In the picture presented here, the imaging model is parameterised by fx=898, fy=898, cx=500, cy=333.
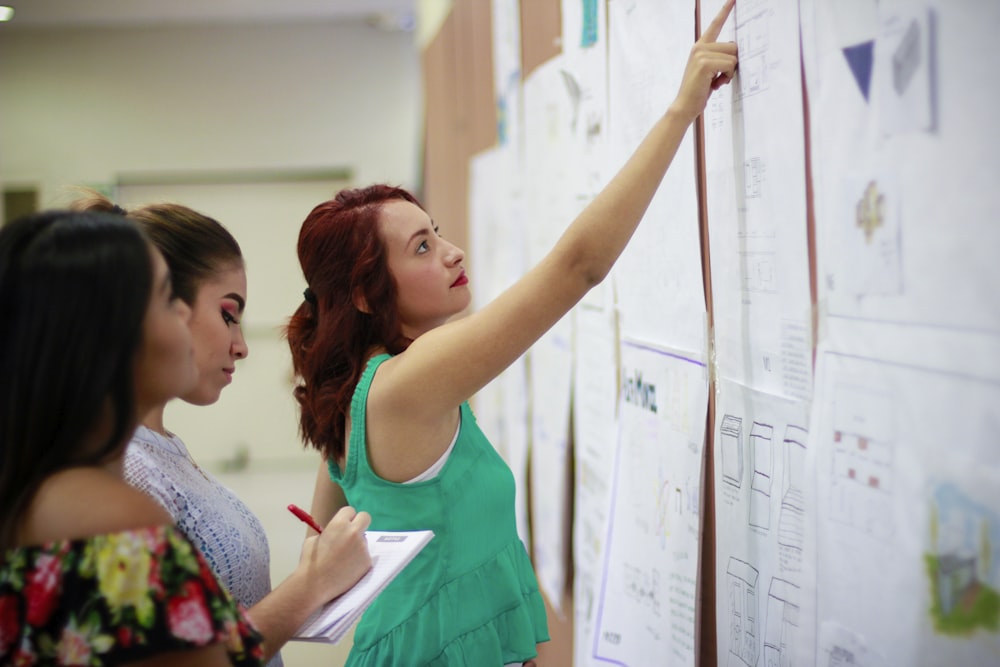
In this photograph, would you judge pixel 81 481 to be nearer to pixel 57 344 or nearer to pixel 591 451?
pixel 57 344

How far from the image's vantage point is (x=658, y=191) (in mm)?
1382

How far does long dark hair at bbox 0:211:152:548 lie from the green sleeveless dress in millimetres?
451

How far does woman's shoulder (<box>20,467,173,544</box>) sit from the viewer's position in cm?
73

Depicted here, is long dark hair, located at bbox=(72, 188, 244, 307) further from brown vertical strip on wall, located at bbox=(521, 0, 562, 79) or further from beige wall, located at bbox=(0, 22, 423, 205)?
beige wall, located at bbox=(0, 22, 423, 205)

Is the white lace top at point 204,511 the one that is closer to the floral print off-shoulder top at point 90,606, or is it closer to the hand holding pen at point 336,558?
the hand holding pen at point 336,558

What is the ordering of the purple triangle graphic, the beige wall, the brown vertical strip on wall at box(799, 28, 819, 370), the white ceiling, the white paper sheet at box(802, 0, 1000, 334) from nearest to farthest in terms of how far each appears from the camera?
the white paper sheet at box(802, 0, 1000, 334), the purple triangle graphic, the brown vertical strip on wall at box(799, 28, 819, 370), the white ceiling, the beige wall

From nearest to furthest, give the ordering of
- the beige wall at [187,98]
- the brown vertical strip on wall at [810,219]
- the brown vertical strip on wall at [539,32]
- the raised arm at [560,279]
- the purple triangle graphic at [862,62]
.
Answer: the purple triangle graphic at [862,62] → the brown vertical strip on wall at [810,219] → the raised arm at [560,279] → the brown vertical strip on wall at [539,32] → the beige wall at [187,98]

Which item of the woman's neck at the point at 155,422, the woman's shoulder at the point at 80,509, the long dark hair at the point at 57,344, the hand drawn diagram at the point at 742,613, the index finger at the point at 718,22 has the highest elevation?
the index finger at the point at 718,22

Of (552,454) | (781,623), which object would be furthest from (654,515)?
(552,454)

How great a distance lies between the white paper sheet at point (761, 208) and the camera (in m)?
0.96

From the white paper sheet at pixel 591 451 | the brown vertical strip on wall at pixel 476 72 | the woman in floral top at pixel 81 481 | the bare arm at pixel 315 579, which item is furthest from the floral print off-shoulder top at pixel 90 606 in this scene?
the brown vertical strip on wall at pixel 476 72

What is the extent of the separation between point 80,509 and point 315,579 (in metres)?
0.33

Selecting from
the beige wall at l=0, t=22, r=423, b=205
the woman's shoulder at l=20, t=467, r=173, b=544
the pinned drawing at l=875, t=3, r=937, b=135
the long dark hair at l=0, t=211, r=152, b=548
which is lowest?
the woman's shoulder at l=20, t=467, r=173, b=544

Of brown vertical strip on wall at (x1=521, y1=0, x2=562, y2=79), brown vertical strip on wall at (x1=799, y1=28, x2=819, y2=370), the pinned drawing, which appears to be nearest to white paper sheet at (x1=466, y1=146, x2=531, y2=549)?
brown vertical strip on wall at (x1=521, y1=0, x2=562, y2=79)
